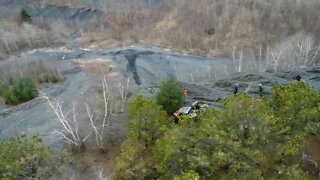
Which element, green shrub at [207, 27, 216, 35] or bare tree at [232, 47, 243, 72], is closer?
bare tree at [232, 47, 243, 72]

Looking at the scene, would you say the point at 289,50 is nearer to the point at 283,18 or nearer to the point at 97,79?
the point at 283,18

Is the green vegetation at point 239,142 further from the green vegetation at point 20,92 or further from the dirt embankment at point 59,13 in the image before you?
the dirt embankment at point 59,13

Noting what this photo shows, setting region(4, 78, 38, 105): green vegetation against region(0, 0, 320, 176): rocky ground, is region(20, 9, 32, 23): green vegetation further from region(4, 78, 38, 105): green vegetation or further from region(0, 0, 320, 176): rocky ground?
region(4, 78, 38, 105): green vegetation

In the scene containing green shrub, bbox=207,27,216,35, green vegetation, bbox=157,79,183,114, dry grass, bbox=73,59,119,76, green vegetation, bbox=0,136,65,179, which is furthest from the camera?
green shrub, bbox=207,27,216,35

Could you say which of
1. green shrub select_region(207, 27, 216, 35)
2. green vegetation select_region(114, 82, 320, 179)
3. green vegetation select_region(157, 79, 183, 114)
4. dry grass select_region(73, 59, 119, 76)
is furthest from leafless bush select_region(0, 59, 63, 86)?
green vegetation select_region(114, 82, 320, 179)

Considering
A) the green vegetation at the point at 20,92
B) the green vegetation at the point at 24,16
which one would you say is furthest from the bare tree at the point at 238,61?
the green vegetation at the point at 24,16

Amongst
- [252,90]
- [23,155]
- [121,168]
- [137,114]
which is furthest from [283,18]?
[23,155]
